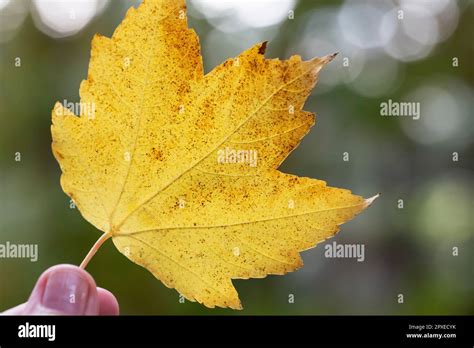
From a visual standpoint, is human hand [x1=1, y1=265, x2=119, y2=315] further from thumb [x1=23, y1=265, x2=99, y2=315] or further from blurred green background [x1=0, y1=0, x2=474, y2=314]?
blurred green background [x1=0, y1=0, x2=474, y2=314]

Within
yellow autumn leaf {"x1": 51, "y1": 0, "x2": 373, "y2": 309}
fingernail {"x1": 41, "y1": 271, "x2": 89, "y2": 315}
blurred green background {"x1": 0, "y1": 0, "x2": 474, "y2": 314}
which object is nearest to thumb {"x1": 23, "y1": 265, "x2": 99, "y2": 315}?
fingernail {"x1": 41, "y1": 271, "x2": 89, "y2": 315}

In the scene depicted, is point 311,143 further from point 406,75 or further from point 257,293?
point 257,293

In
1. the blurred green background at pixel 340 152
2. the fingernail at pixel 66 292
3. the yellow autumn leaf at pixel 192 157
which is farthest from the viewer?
the blurred green background at pixel 340 152

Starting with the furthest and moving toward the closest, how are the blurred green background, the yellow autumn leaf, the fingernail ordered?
the blurred green background < the fingernail < the yellow autumn leaf

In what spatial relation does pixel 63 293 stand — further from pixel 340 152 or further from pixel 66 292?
pixel 340 152

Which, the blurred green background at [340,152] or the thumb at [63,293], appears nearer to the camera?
the thumb at [63,293]

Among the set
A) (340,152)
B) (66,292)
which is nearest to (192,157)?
(66,292)

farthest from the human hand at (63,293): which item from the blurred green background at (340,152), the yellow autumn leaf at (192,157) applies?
the blurred green background at (340,152)

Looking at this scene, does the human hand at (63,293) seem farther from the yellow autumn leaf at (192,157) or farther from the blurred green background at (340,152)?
the blurred green background at (340,152)
